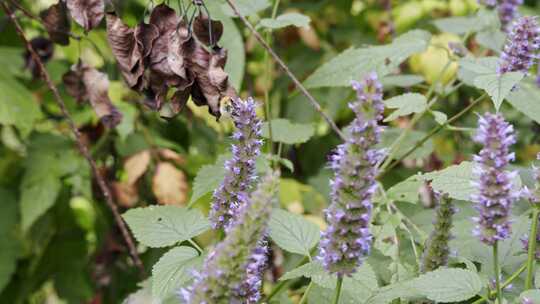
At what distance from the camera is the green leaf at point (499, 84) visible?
7.05ft

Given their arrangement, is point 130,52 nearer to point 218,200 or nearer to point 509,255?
point 218,200

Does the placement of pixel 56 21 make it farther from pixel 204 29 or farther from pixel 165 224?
pixel 165 224

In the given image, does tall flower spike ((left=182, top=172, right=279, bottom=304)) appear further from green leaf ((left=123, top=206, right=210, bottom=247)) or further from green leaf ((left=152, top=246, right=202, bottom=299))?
green leaf ((left=123, top=206, right=210, bottom=247))

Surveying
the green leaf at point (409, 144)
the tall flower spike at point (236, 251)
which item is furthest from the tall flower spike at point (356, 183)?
the green leaf at point (409, 144)

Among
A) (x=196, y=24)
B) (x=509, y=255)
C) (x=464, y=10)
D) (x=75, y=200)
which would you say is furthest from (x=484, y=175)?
(x=75, y=200)

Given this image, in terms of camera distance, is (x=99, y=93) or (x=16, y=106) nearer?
(x=99, y=93)

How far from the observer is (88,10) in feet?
7.84

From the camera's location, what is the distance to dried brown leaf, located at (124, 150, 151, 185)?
10.8ft

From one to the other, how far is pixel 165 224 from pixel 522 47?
3.71 feet

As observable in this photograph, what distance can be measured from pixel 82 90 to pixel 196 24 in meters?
0.79

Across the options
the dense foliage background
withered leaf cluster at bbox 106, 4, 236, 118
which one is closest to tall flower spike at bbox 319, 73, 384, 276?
the dense foliage background

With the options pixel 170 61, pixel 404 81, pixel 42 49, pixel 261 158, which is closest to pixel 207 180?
pixel 261 158

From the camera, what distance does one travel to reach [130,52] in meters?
2.20

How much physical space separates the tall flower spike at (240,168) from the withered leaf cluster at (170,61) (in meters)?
0.27
